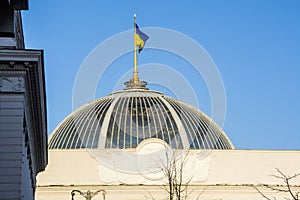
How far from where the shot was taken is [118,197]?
191 feet

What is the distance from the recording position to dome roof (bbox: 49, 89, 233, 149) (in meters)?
64.9

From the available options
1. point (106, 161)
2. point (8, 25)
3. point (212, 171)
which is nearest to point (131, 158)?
point (106, 161)

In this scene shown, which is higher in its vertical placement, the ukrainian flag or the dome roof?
the ukrainian flag

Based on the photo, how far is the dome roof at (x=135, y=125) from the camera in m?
64.9

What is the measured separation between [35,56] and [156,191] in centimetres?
3115

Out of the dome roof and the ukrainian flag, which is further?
the ukrainian flag

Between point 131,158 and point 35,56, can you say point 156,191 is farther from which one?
point 35,56

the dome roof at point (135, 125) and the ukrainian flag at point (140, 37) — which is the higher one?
the ukrainian flag at point (140, 37)

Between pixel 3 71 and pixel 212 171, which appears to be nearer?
pixel 3 71

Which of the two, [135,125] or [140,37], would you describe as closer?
[135,125]

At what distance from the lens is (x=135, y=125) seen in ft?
216

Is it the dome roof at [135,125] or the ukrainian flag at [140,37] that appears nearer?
the dome roof at [135,125]

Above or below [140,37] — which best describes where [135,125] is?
below

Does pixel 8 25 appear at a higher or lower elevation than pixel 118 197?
higher
